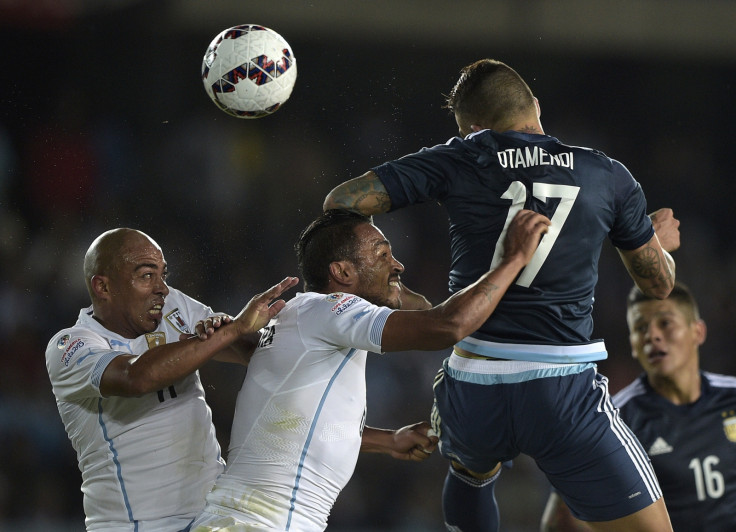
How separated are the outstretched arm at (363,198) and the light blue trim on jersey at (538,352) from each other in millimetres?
667

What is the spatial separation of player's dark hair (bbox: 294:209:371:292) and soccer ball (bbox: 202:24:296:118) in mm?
977

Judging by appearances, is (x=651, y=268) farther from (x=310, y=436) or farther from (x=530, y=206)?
(x=310, y=436)

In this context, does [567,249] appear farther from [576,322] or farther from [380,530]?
[380,530]

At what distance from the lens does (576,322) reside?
3.52 meters

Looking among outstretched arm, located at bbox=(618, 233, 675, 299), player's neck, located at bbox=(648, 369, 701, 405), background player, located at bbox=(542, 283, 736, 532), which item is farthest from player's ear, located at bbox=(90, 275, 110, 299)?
player's neck, located at bbox=(648, 369, 701, 405)

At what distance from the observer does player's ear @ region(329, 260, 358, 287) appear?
3.48m

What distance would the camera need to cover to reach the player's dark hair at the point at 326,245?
11.5ft

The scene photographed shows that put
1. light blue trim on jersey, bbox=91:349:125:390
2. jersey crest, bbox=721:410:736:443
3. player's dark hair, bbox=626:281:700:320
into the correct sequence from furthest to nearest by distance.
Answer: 1. player's dark hair, bbox=626:281:700:320
2. jersey crest, bbox=721:410:736:443
3. light blue trim on jersey, bbox=91:349:125:390

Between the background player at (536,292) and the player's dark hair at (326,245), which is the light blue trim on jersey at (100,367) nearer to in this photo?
the player's dark hair at (326,245)

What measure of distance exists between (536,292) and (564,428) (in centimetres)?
52

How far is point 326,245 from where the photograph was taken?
11.5 ft

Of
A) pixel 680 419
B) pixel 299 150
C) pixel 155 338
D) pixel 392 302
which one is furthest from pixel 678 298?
pixel 299 150

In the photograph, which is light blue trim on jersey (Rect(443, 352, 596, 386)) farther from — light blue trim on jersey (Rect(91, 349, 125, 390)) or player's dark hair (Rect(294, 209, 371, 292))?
light blue trim on jersey (Rect(91, 349, 125, 390))

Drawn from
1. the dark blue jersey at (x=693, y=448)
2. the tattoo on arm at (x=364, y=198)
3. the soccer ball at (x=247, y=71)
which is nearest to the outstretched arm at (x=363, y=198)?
the tattoo on arm at (x=364, y=198)
